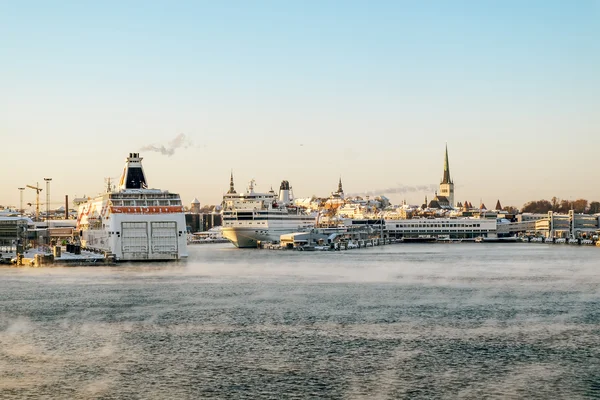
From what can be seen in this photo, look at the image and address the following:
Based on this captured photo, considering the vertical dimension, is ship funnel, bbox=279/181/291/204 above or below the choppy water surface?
above

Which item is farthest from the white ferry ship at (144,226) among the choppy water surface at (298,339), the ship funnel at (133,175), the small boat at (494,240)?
the small boat at (494,240)

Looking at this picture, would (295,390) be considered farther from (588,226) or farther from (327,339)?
(588,226)

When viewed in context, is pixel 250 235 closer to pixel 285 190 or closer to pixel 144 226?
pixel 285 190

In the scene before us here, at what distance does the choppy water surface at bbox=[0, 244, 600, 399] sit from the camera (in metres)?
23.3

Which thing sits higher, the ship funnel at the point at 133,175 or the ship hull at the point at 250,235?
the ship funnel at the point at 133,175

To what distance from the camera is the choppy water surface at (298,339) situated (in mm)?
23312

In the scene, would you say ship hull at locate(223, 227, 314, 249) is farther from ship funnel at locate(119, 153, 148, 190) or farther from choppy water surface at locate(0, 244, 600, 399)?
choppy water surface at locate(0, 244, 600, 399)

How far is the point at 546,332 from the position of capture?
3144cm

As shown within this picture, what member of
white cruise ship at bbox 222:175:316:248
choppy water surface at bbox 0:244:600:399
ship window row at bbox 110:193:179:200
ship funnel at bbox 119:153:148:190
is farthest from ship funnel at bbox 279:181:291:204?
choppy water surface at bbox 0:244:600:399

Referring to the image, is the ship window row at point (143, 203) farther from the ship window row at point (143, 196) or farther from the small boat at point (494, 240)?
the small boat at point (494, 240)

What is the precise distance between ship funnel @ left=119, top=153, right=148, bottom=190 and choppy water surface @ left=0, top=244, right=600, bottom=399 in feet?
110

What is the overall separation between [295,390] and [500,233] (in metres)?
175

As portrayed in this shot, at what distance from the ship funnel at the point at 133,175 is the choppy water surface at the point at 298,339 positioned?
3338cm

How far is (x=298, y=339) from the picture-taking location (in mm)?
30125
